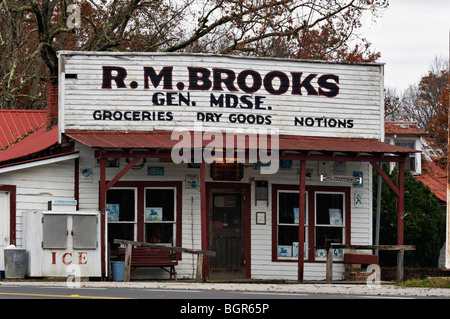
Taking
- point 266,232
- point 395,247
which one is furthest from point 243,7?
point 395,247

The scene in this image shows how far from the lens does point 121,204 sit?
74.9 feet

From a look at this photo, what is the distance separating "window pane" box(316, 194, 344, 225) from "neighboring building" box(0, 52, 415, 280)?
0.09 ft

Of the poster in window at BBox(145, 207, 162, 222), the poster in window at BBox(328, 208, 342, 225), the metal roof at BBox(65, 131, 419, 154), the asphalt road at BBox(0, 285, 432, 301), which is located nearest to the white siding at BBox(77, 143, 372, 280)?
the poster in window at BBox(328, 208, 342, 225)

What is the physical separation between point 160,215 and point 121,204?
102cm

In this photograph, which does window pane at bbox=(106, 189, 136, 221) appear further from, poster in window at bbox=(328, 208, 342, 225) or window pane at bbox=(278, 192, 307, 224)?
poster in window at bbox=(328, 208, 342, 225)

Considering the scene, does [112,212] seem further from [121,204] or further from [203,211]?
[203,211]

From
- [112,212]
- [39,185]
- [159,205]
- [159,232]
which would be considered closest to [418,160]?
[159,205]

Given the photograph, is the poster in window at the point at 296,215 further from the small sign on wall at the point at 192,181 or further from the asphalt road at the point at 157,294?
the asphalt road at the point at 157,294

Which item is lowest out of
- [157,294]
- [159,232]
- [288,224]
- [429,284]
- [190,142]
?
[429,284]

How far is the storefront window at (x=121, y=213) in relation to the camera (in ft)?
74.5

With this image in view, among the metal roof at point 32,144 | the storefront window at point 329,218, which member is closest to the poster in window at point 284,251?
the storefront window at point 329,218

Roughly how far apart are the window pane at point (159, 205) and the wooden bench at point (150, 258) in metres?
1.08

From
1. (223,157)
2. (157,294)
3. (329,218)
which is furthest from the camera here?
(329,218)

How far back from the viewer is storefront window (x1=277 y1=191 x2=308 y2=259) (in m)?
23.6
